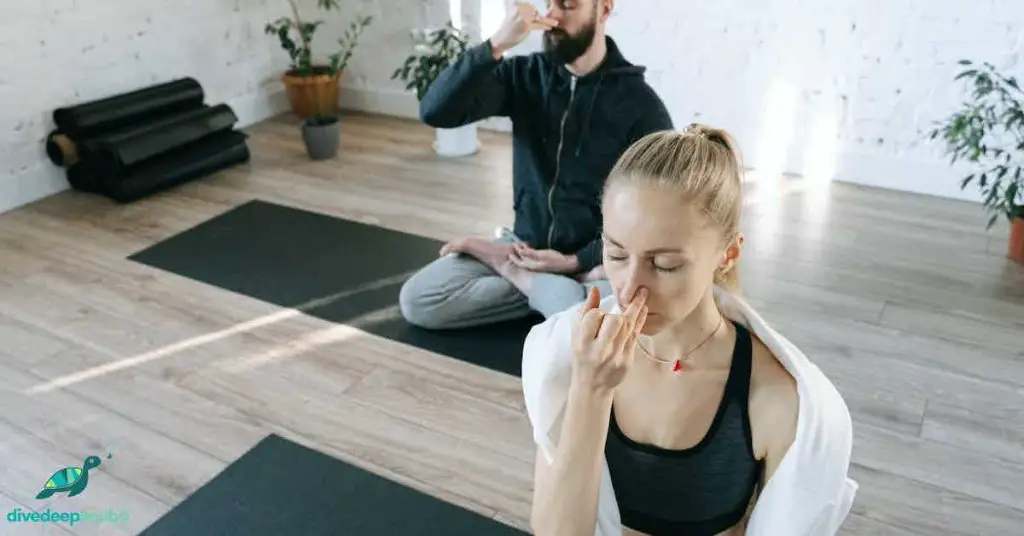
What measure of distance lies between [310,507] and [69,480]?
573mm

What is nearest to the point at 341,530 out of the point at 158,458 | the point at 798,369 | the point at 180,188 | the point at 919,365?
the point at 158,458

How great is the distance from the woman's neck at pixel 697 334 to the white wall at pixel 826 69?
269cm

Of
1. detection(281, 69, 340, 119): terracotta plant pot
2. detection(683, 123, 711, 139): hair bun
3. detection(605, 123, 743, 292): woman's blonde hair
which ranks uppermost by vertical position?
detection(683, 123, 711, 139): hair bun

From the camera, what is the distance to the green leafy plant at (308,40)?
4215 mm

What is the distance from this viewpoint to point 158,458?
1.96 metres

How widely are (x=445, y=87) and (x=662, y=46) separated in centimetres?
184

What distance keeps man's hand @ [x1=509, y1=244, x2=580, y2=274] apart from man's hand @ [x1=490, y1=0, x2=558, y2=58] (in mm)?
571

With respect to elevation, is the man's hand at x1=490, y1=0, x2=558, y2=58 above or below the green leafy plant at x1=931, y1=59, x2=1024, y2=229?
above

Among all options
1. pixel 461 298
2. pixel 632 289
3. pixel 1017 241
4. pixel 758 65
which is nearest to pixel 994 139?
pixel 1017 241

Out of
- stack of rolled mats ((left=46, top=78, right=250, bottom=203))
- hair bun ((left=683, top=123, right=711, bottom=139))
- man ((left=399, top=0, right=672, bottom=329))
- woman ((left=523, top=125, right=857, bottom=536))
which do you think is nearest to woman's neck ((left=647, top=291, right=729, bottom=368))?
woman ((left=523, top=125, right=857, bottom=536))

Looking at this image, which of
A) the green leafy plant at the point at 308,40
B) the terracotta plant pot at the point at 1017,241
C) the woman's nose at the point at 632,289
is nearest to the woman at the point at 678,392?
the woman's nose at the point at 632,289

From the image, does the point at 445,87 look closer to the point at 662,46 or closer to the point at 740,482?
the point at 740,482

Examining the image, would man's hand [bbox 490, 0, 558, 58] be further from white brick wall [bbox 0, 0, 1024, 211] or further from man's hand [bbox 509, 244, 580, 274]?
white brick wall [bbox 0, 0, 1024, 211]

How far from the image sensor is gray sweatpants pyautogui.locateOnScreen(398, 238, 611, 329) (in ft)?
7.99
